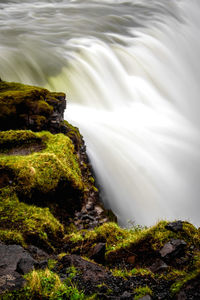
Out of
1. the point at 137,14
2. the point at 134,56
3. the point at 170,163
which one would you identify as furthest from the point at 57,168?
the point at 137,14

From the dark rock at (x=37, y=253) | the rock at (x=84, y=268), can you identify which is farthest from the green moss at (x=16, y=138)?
the rock at (x=84, y=268)

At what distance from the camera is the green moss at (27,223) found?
4184 millimetres

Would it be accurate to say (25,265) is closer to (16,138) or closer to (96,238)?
(96,238)

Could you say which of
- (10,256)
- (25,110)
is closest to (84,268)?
(10,256)

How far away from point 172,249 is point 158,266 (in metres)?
0.32

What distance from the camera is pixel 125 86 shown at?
15273 mm

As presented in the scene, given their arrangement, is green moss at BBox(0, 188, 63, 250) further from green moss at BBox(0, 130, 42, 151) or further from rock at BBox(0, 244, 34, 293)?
green moss at BBox(0, 130, 42, 151)

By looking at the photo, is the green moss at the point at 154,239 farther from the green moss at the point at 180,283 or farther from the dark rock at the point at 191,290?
the dark rock at the point at 191,290

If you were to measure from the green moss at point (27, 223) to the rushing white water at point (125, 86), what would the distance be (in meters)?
3.19

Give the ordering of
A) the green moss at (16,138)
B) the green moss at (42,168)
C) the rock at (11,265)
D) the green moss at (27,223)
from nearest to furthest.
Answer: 1. the rock at (11,265)
2. the green moss at (27,223)
3. the green moss at (42,168)
4. the green moss at (16,138)

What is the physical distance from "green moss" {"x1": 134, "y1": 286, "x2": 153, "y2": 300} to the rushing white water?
15.3ft

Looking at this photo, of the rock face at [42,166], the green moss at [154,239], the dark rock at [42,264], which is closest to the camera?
the dark rock at [42,264]

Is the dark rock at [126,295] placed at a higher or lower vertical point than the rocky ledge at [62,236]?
higher

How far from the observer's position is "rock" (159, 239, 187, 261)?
11.6 feet
